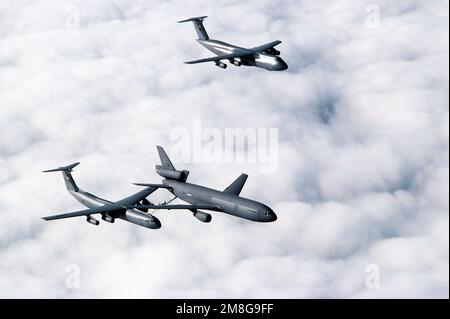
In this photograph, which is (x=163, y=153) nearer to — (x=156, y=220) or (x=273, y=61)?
(x=156, y=220)

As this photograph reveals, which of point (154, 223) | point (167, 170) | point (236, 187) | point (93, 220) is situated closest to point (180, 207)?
point (154, 223)

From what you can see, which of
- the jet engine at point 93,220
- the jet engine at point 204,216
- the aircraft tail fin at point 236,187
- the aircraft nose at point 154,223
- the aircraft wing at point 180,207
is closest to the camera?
the aircraft nose at point 154,223

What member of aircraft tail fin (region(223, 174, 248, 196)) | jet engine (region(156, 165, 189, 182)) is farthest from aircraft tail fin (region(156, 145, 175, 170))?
aircraft tail fin (region(223, 174, 248, 196))

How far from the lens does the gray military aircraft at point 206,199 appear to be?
69.1 m

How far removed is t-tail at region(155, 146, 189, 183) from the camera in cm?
8294

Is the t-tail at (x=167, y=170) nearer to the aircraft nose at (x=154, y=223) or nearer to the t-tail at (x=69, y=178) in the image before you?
the aircraft nose at (x=154, y=223)

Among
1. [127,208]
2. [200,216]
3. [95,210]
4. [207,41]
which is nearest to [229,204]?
[200,216]

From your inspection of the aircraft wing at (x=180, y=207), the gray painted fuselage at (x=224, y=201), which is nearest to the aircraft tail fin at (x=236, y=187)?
the gray painted fuselage at (x=224, y=201)

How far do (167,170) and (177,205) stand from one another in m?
13.8

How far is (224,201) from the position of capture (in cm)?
7262

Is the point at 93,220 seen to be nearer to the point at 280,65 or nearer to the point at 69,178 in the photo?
the point at 69,178

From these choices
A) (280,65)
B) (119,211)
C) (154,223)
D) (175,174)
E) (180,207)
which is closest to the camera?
(154,223)

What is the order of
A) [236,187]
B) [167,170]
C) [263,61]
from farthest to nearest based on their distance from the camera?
1. [263,61]
2. [167,170]
3. [236,187]

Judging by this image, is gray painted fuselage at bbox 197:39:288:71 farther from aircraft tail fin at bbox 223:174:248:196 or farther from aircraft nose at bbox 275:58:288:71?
aircraft tail fin at bbox 223:174:248:196
